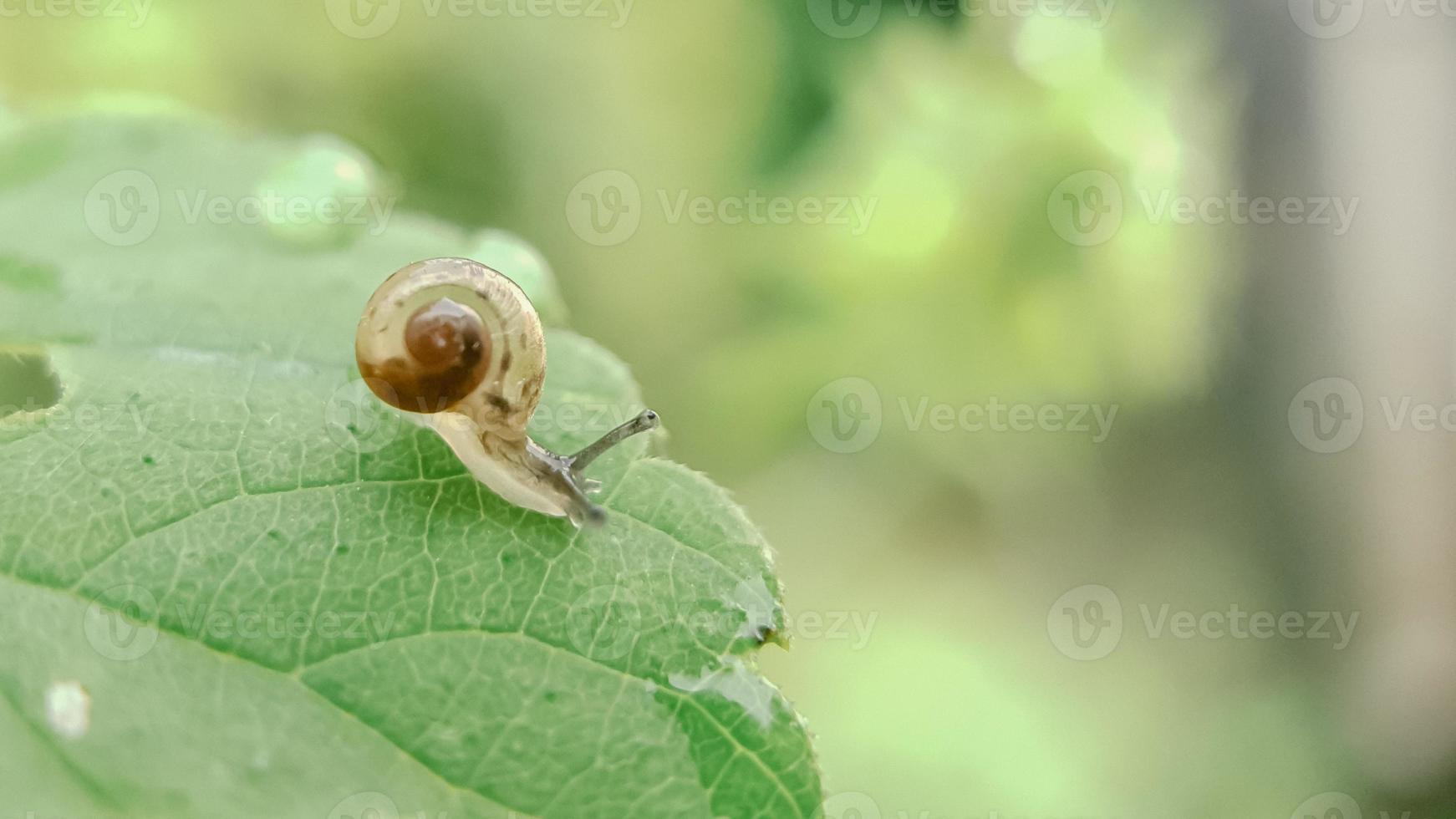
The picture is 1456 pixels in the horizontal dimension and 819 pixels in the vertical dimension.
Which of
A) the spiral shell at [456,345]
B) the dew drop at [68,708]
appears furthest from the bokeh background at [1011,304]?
the dew drop at [68,708]

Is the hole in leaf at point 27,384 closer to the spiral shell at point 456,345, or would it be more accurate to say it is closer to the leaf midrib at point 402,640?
the leaf midrib at point 402,640

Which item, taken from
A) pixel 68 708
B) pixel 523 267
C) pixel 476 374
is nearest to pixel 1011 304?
pixel 523 267

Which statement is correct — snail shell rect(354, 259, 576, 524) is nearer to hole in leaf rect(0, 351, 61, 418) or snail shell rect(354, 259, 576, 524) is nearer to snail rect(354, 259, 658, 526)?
snail rect(354, 259, 658, 526)

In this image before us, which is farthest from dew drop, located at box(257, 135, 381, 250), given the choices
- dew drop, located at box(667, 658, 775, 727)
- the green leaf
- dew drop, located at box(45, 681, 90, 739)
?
dew drop, located at box(667, 658, 775, 727)

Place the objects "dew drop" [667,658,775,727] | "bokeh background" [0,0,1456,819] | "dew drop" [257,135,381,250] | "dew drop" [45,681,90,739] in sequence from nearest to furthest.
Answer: "dew drop" [45,681,90,739] → "dew drop" [667,658,775,727] → "dew drop" [257,135,381,250] → "bokeh background" [0,0,1456,819]

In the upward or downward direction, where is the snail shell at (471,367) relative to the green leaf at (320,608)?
upward
